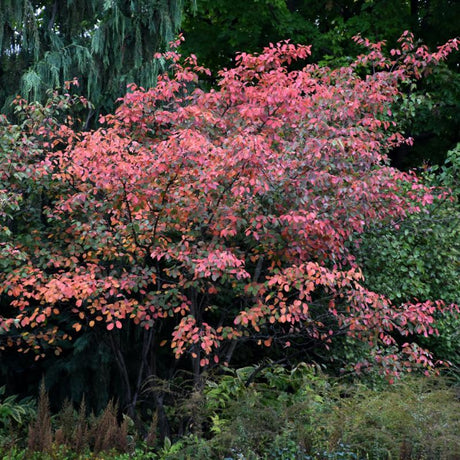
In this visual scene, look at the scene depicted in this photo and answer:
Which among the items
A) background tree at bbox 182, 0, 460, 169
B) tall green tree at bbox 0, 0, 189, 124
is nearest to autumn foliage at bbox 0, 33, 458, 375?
tall green tree at bbox 0, 0, 189, 124

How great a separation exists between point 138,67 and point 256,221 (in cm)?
356

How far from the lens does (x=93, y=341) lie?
6723 mm

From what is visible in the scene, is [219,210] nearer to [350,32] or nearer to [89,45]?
[89,45]

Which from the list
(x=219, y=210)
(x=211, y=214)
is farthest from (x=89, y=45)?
(x=219, y=210)

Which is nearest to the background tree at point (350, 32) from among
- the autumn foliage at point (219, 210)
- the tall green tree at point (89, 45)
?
the tall green tree at point (89, 45)

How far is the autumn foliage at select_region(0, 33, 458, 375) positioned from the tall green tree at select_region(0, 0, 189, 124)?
163 centimetres

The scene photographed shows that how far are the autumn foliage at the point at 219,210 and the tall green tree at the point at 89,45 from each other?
163 cm

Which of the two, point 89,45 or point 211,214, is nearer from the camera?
point 211,214

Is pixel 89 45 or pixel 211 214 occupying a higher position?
pixel 89 45

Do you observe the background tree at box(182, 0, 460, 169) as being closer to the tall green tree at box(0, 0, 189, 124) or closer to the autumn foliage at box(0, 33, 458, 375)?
the tall green tree at box(0, 0, 189, 124)

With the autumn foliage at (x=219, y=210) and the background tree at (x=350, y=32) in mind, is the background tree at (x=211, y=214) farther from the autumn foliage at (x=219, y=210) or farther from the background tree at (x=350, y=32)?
the background tree at (x=350, y=32)

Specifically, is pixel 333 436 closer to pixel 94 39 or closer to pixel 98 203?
pixel 98 203

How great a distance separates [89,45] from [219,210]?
13.3 ft

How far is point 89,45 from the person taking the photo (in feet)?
27.2
